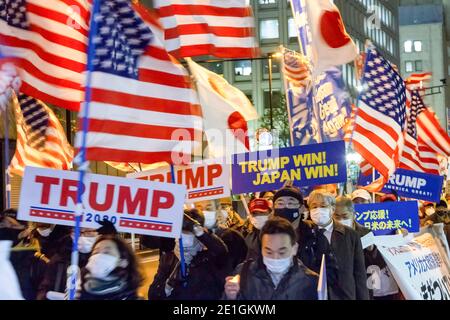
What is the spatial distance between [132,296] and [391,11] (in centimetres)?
9861

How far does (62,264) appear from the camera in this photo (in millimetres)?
6582

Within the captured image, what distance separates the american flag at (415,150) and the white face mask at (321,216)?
751cm

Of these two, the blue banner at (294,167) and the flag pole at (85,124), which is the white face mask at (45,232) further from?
the blue banner at (294,167)

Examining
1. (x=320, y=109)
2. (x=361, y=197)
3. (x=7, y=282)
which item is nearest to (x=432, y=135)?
(x=320, y=109)

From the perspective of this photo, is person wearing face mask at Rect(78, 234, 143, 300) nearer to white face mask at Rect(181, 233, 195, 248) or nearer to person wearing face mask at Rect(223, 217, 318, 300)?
person wearing face mask at Rect(223, 217, 318, 300)

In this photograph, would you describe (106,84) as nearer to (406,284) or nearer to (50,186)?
(50,186)

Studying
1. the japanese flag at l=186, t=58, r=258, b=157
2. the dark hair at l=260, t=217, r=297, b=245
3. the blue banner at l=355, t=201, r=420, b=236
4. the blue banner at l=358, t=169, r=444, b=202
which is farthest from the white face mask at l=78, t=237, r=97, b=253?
the blue banner at l=358, t=169, r=444, b=202

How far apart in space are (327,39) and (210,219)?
366 centimetres

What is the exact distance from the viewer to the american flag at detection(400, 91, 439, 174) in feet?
48.2

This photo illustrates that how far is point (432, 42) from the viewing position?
12031cm

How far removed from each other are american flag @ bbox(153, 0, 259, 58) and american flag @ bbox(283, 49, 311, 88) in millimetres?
4774

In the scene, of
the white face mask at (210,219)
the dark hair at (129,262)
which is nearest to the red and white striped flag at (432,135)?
the white face mask at (210,219)

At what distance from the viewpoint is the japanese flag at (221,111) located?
35.0 ft
